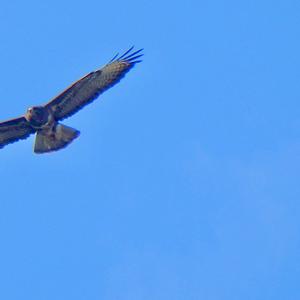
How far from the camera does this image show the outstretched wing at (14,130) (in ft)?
277

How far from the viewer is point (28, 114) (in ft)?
276

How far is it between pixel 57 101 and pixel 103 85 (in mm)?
823

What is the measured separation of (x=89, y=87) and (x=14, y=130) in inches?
61.2

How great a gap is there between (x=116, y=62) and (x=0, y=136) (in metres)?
2.38

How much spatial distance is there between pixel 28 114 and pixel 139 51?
2159 millimetres

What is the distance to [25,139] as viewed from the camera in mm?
84688

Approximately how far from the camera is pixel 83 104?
8431 centimetres

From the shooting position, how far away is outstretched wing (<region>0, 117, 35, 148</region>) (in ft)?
277

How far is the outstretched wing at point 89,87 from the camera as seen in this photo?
84.2 metres

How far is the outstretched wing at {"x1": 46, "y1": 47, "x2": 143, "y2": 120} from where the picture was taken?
276ft

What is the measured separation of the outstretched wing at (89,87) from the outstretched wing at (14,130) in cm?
61

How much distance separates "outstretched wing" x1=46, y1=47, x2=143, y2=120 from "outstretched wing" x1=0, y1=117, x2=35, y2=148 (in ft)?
2.00

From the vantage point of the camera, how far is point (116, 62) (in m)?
84.3

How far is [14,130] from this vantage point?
278 feet
